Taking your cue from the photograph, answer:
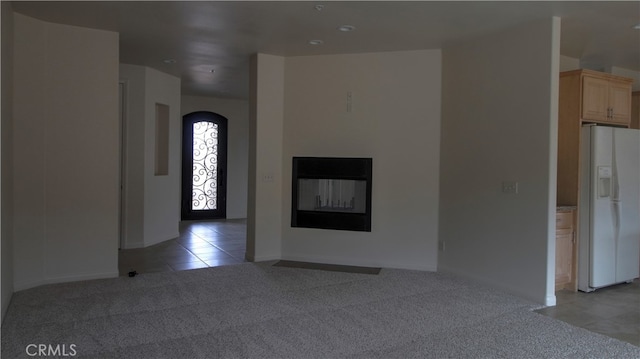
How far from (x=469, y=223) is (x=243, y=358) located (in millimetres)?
2992

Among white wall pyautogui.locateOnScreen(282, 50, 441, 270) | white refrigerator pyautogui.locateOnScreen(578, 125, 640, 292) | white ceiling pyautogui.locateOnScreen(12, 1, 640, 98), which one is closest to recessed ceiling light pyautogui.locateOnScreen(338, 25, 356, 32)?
white ceiling pyautogui.locateOnScreen(12, 1, 640, 98)

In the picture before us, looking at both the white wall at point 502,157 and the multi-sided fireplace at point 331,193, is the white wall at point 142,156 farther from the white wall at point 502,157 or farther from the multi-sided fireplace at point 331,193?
the white wall at point 502,157

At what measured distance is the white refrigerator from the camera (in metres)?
4.55

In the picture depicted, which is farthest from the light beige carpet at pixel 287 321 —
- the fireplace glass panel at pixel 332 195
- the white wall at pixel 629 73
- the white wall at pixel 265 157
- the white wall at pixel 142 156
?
the white wall at pixel 629 73

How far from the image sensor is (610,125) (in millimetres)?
4789

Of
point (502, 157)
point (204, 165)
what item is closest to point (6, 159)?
point (502, 157)

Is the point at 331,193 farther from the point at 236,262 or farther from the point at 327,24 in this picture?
the point at 327,24

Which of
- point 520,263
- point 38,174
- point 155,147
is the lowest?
point 520,263

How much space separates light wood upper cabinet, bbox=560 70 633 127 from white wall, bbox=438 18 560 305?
2.32ft

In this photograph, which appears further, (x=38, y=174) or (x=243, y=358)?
(x=38, y=174)

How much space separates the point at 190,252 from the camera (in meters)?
6.15

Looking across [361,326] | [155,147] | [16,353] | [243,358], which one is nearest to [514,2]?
[361,326]

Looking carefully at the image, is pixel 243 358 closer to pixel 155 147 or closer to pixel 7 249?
pixel 7 249

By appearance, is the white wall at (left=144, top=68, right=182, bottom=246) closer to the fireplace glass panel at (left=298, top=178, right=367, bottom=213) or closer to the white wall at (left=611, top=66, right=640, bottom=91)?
the fireplace glass panel at (left=298, top=178, right=367, bottom=213)
